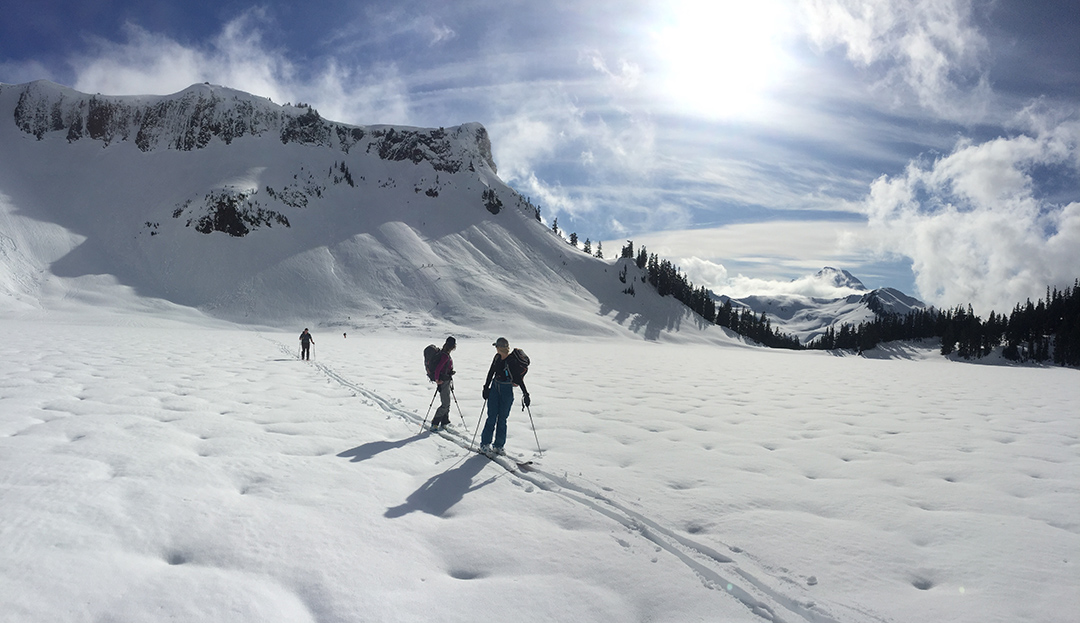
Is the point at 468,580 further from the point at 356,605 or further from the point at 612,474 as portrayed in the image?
the point at 612,474

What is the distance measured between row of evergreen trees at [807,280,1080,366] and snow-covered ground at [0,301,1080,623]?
11631 centimetres

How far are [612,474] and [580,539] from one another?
2.45 m

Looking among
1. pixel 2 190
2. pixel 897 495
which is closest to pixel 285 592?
pixel 897 495

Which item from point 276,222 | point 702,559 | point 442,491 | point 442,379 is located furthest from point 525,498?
point 276,222

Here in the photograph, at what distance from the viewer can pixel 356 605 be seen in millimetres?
4008

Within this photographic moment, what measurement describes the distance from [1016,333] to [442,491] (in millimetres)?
144176

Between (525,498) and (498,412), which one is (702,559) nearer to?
(525,498)

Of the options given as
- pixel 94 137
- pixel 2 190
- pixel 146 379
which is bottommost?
pixel 146 379

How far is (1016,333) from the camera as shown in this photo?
102312 mm

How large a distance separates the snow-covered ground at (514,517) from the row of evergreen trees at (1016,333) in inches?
4579

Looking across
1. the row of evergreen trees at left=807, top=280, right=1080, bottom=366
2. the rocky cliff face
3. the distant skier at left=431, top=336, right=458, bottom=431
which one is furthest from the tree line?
the distant skier at left=431, top=336, right=458, bottom=431

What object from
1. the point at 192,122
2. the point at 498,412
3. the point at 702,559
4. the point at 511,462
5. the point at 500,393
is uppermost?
the point at 192,122

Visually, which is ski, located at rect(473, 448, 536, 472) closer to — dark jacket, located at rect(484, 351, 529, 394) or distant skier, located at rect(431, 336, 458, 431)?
dark jacket, located at rect(484, 351, 529, 394)

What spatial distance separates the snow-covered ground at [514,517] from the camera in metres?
4.20
